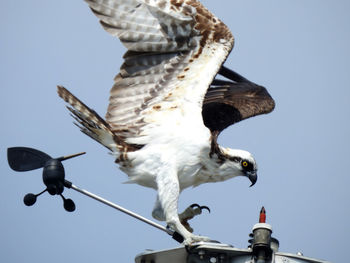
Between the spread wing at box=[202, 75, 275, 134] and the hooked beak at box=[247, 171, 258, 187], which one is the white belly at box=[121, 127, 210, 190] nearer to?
the hooked beak at box=[247, 171, 258, 187]

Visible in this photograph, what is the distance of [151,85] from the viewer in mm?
12242

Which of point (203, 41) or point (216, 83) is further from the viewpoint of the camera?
point (216, 83)

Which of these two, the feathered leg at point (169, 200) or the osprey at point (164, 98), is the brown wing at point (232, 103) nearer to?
the osprey at point (164, 98)

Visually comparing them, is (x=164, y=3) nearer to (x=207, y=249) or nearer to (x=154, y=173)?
(x=154, y=173)

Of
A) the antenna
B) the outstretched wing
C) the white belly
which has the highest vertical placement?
the outstretched wing

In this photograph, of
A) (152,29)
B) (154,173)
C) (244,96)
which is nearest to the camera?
(154,173)

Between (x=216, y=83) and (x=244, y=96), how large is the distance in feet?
1.73

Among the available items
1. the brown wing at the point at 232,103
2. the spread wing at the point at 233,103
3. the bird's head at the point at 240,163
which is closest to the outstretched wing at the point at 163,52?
the bird's head at the point at 240,163

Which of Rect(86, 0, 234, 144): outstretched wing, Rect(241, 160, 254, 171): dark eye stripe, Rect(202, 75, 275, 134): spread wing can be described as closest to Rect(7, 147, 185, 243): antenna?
Rect(241, 160, 254, 171): dark eye stripe

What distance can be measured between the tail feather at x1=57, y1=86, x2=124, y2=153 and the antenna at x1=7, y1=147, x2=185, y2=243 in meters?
1.42

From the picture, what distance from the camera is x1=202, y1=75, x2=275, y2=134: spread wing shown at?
13418mm

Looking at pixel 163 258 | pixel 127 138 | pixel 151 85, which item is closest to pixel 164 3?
pixel 151 85

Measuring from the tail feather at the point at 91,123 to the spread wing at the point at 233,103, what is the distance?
169 cm

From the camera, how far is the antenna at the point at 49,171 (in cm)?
995
